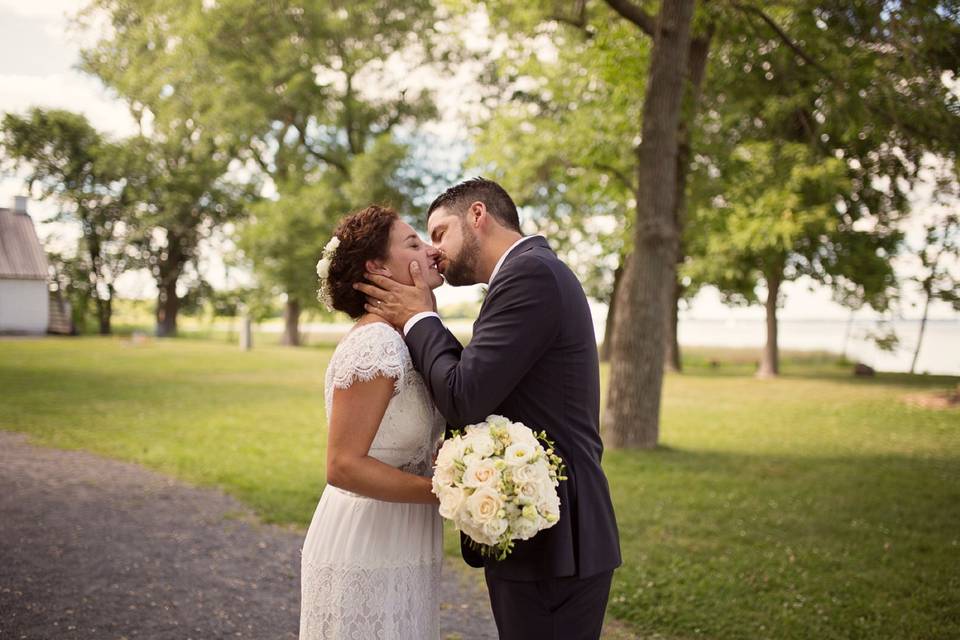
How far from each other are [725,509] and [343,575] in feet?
22.7

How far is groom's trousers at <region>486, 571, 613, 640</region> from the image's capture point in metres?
2.84

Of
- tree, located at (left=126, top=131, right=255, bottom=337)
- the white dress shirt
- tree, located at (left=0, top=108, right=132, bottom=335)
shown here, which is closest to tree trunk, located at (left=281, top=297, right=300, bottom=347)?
tree, located at (left=126, top=131, right=255, bottom=337)

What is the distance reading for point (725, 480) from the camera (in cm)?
1058

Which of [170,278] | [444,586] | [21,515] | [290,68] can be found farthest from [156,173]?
[444,586]

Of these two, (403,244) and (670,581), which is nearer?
(403,244)

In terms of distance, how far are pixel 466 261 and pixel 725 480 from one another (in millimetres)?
8491

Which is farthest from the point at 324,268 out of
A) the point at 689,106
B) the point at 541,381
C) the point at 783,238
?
the point at 783,238

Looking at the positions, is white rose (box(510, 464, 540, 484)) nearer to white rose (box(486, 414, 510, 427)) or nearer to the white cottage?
white rose (box(486, 414, 510, 427))

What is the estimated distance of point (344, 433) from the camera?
2.94m

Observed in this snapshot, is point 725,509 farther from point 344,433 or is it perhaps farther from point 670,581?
point 344,433

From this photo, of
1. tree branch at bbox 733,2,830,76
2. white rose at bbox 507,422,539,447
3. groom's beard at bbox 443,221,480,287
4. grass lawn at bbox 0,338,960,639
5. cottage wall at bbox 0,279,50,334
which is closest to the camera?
white rose at bbox 507,422,539,447

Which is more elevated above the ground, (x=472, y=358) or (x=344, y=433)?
(x=472, y=358)

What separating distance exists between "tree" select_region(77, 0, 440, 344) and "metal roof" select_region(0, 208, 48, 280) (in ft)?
32.1

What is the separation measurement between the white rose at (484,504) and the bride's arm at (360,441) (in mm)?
482
